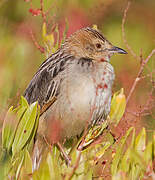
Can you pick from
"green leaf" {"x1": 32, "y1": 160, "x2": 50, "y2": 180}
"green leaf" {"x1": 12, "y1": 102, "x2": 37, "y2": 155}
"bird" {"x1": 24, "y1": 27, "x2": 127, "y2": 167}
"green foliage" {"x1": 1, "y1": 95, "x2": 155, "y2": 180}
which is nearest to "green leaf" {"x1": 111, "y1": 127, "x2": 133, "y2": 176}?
"green foliage" {"x1": 1, "y1": 95, "x2": 155, "y2": 180}

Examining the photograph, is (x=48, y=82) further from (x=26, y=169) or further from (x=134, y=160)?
(x=134, y=160)

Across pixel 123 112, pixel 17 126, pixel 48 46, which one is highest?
pixel 48 46

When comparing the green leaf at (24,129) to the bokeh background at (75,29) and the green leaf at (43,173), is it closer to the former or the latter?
the green leaf at (43,173)

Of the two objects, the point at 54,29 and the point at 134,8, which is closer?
the point at 54,29

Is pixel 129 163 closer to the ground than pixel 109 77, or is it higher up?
closer to the ground

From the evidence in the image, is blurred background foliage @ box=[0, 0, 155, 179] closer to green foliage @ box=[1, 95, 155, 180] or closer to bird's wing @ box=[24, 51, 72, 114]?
bird's wing @ box=[24, 51, 72, 114]

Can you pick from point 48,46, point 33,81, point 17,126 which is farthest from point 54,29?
point 17,126

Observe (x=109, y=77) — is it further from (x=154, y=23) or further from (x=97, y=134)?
(x=154, y=23)

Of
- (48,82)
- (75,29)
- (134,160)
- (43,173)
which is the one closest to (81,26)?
(75,29)

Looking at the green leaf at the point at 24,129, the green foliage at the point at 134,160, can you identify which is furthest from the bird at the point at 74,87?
the green foliage at the point at 134,160
